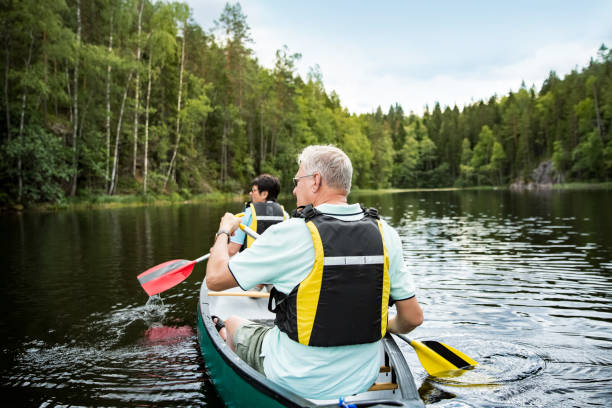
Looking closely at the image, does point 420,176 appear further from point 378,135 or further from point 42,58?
point 42,58

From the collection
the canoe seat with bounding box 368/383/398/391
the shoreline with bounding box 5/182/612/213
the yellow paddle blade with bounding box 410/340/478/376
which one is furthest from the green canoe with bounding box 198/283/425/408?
the shoreline with bounding box 5/182/612/213

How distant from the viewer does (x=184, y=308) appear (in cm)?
632

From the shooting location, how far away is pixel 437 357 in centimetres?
341

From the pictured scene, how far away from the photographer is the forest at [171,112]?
2161 centimetres

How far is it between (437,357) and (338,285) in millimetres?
1837

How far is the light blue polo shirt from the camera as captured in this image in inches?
78.8

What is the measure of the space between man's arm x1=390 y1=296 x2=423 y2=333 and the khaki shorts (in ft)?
2.79

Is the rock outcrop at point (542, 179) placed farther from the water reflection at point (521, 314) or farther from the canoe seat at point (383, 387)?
the canoe seat at point (383, 387)

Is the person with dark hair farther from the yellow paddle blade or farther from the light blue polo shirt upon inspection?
the light blue polo shirt

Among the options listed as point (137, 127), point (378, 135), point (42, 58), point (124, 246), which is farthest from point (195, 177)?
point (378, 135)

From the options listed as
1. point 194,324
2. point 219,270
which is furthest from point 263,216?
point 219,270

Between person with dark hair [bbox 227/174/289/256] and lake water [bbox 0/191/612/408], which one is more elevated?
person with dark hair [bbox 227/174/289/256]

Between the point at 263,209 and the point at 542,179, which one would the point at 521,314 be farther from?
the point at 542,179

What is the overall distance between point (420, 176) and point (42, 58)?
88.9 meters
